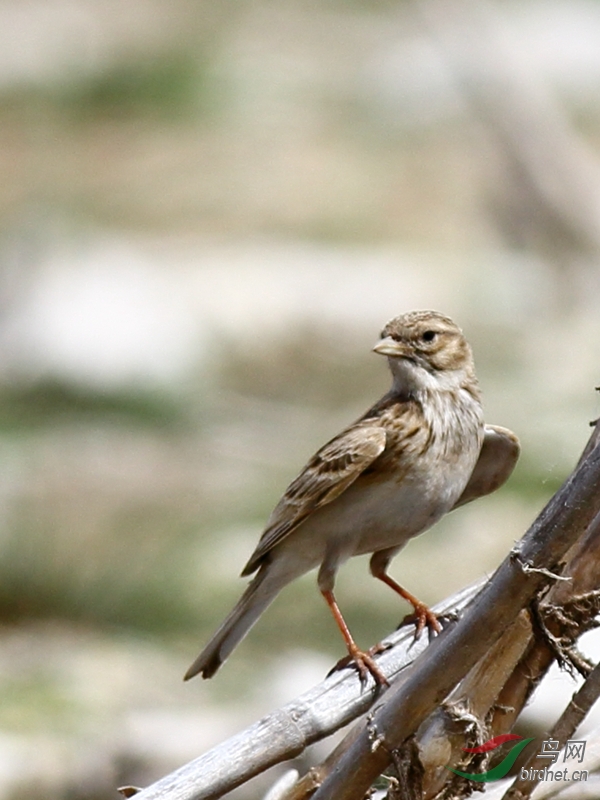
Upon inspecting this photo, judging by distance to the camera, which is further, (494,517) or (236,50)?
(236,50)

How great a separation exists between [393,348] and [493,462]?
1.52 ft

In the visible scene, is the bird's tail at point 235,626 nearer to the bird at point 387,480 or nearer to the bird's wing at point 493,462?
the bird at point 387,480

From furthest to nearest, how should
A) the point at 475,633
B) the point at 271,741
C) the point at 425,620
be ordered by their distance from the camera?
1. the point at 425,620
2. the point at 271,741
3. the point at 475,633

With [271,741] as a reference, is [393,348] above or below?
above

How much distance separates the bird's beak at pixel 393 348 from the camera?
3.88 metres

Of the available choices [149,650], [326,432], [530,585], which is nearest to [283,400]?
[326,432]

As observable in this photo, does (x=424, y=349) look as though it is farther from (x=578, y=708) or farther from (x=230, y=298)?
(x=230, y=298)

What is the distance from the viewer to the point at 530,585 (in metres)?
2.43

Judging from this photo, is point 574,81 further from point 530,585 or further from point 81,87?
point 530,585

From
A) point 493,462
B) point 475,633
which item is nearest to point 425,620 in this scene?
point 493,462

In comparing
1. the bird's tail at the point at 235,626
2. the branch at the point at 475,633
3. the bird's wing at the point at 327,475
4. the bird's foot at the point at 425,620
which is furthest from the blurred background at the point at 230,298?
the branch at the point at 475,633

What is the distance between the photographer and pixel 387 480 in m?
3.72

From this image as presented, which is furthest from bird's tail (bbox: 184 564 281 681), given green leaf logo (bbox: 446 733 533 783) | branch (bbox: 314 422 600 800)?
branch (bbox: 314 422 600 800)

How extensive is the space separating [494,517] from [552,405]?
1.92m
